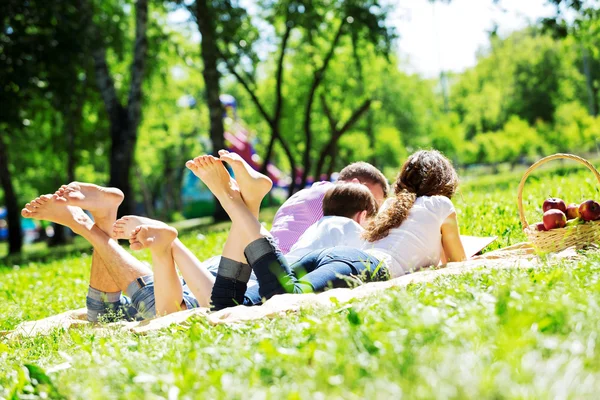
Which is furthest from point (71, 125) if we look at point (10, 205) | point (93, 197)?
point (93, 197)

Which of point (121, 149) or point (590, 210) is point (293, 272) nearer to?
point (590, 210)

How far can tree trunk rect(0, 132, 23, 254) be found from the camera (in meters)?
17.4

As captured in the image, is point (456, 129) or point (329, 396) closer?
point (329, 396)

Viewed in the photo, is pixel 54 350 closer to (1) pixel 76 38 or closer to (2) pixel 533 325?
(2) pixel 533 325

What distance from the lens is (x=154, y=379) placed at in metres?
2.19

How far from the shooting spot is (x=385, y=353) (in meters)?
2.11

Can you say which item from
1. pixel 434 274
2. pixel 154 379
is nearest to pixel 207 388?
pixel 154 379

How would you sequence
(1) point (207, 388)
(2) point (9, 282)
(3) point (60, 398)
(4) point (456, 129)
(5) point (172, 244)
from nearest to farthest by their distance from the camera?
(1) point (207, 388)
(3) point (60, 398)
(5) point (172, 244)
(2) point (9, 282)
(4) point (456, 129)

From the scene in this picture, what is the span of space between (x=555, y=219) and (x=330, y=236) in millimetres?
1505

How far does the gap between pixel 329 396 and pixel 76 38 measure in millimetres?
15005

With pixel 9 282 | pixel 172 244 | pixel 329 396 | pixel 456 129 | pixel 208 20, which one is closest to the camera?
pixel 329 396

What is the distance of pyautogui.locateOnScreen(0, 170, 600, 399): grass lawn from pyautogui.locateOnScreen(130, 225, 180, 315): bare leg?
61cm

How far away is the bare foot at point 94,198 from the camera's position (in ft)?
15.1

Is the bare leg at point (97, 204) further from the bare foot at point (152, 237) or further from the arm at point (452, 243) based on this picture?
the arm at point (452, 243)
